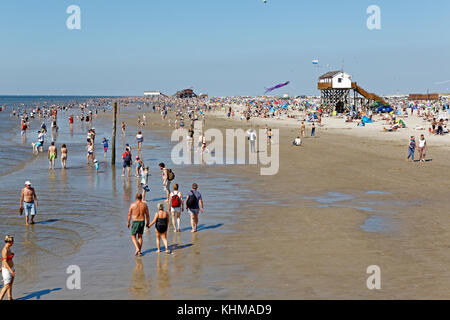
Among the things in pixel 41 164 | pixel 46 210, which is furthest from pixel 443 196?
pixel 41 164

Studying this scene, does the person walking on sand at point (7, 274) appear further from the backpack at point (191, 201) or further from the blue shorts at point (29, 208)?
the blue shorts at point (29, 208)

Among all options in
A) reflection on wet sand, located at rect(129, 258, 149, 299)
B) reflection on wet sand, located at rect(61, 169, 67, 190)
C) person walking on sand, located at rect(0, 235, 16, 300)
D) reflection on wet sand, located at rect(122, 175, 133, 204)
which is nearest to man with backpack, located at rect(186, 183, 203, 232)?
reflection on wet sand, located at rect(129, 258, 149, 299)

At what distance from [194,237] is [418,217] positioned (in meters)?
7.15

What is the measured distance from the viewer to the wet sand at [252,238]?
9898mm

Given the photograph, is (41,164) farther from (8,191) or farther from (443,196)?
(443,196)

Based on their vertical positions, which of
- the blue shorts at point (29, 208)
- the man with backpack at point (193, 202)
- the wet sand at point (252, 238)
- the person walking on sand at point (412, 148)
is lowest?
the wet sand at point (252, 238)

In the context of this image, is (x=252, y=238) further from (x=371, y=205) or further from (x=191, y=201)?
(x=371, y=205)

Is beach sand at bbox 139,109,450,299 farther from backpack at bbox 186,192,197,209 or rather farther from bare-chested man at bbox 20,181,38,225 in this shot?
bare-chested man at bbox 20,181,38,225

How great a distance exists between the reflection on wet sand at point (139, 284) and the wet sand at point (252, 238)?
0.02 metres

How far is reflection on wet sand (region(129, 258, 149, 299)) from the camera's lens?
9.50 meters

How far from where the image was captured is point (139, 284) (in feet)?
32.9

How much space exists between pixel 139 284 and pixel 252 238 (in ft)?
13.6

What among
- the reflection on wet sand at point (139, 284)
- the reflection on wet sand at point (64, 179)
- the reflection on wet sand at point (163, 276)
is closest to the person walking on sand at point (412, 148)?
the reflection on wet sand at point (64, 179)

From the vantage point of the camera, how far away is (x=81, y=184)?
21859mm
